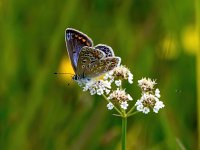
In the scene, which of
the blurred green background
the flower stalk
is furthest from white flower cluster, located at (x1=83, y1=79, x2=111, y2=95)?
the blurred green background

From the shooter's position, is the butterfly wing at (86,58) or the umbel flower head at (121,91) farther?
the butterfly wing at (86,58)

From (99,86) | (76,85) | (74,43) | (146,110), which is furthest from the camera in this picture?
(76,85)

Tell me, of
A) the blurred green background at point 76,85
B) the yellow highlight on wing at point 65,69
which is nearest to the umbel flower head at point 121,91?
the blurred green background at point 76,85

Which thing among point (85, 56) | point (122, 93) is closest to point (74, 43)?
point (85, 56)

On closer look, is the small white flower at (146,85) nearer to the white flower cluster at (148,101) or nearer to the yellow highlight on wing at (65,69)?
the white flower cluster at (148,101)

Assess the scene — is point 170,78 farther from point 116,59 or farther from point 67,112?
point 116,59

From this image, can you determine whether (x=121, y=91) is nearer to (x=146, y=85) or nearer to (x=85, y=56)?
(x=146, y=85)
